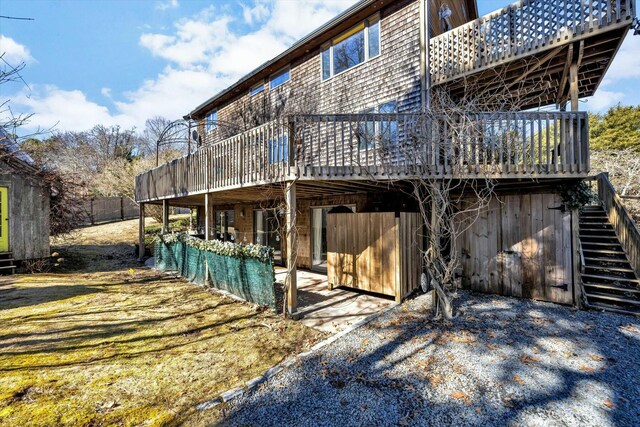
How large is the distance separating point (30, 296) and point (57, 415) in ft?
18.6

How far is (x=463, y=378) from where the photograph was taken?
336 cm

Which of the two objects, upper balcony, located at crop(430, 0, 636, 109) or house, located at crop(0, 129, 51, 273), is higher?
upper balcony, located at crop(430, 0, 636, 109)

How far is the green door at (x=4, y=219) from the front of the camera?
30.0 feet

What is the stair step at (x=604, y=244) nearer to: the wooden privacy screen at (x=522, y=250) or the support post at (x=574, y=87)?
the wooden privacy screen at (x=522, y=250)

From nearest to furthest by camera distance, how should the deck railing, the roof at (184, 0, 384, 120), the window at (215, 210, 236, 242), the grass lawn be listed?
the grass lawn → the deck railing → the roof at (184, 0, 384, 120) → the window at (215, 210, 236, 242)

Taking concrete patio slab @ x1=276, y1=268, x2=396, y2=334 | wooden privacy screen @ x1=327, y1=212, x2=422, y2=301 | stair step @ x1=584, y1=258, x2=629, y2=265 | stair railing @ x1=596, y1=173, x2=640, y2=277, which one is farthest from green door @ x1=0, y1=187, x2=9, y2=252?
stair railing @ x1=596, y1=173, x2=640, y2=277

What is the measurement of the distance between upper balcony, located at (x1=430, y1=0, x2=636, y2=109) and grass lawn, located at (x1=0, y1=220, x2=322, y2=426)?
7.15 m

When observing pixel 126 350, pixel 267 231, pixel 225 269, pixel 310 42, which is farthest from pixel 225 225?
pixel 126 350

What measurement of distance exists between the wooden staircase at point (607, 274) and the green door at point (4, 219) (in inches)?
610

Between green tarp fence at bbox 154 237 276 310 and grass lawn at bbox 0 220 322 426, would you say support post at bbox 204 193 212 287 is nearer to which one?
green tarp fence at bbox 154 237 276 310

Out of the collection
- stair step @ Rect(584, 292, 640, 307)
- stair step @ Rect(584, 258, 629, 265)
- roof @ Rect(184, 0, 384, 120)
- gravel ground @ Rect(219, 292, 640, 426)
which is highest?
roof @ Rect(184, 0, 384, 120)

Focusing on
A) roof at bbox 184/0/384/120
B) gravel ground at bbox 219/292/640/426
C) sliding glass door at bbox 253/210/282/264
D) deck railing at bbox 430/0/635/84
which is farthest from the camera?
sliding glass door at bbox 253/210/282/264

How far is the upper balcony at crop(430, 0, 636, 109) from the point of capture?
563 cm

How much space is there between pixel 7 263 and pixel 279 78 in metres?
11.2
